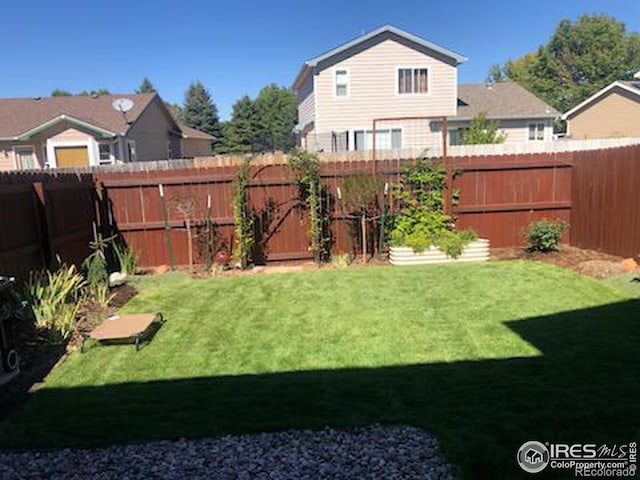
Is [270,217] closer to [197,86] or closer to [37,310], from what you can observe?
[37,310]

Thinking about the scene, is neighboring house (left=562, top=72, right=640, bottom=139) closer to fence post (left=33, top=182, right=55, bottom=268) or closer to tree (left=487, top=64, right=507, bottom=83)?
fence post (left=33, top=182, right=55, bottom=268)

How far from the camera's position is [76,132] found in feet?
63.1

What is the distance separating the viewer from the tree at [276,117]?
61.0 m

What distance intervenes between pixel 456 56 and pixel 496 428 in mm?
19334

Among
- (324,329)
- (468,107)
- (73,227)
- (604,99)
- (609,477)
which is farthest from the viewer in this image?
(604,99)

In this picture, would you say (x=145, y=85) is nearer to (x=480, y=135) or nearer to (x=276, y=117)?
(x=276, y=117)

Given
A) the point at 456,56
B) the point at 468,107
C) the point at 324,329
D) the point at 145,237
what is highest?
the point at 456,56

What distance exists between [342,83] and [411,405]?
1822 centimetres

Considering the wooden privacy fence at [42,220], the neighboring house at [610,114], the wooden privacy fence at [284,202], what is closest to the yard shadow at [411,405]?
the wooden privacy fence at [42,220]

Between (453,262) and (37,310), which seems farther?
(453,262)

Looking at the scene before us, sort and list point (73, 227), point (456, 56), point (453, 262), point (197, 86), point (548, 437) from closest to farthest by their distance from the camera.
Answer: point (548, 437) → point (73, 227) → point (453, 262) → point (456, 56) → point (197, 86)

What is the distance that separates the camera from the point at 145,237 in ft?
30.8

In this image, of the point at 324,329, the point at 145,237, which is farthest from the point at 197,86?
the point at 324,329

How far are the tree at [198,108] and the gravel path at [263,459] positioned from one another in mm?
62112
